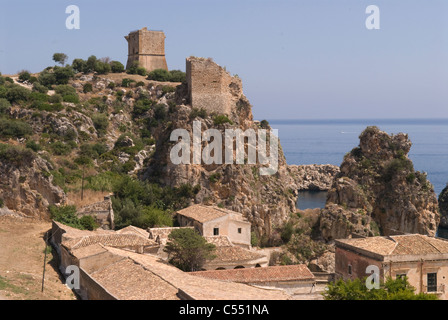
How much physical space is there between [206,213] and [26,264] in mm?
11128

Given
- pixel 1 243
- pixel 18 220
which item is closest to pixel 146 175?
pixel 18 220

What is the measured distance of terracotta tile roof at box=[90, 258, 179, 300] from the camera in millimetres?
19125

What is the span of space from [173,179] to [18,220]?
9.46m

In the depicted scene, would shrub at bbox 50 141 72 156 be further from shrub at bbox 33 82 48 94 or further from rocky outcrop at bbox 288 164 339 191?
rocky outcrop at bbox 288 164 339 191

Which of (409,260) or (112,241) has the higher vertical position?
(112,241)

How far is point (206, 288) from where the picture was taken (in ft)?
66.0

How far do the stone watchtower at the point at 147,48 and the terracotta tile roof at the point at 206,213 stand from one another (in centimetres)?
2957

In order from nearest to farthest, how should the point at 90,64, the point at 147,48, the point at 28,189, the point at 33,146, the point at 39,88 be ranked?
the point at 28,189 < the point at 33,146 < the point at 39,88 < the point at 147,48 < the point at 90,64

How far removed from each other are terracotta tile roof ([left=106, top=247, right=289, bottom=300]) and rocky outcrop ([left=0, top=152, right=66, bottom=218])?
10470 mm

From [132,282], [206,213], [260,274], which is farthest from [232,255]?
[132,282]

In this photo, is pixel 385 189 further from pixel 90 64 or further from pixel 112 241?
pixel 90 64

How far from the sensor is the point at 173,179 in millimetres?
37688


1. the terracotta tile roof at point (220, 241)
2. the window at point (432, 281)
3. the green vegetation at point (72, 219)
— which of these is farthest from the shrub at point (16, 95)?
the window at point (432, 281)
